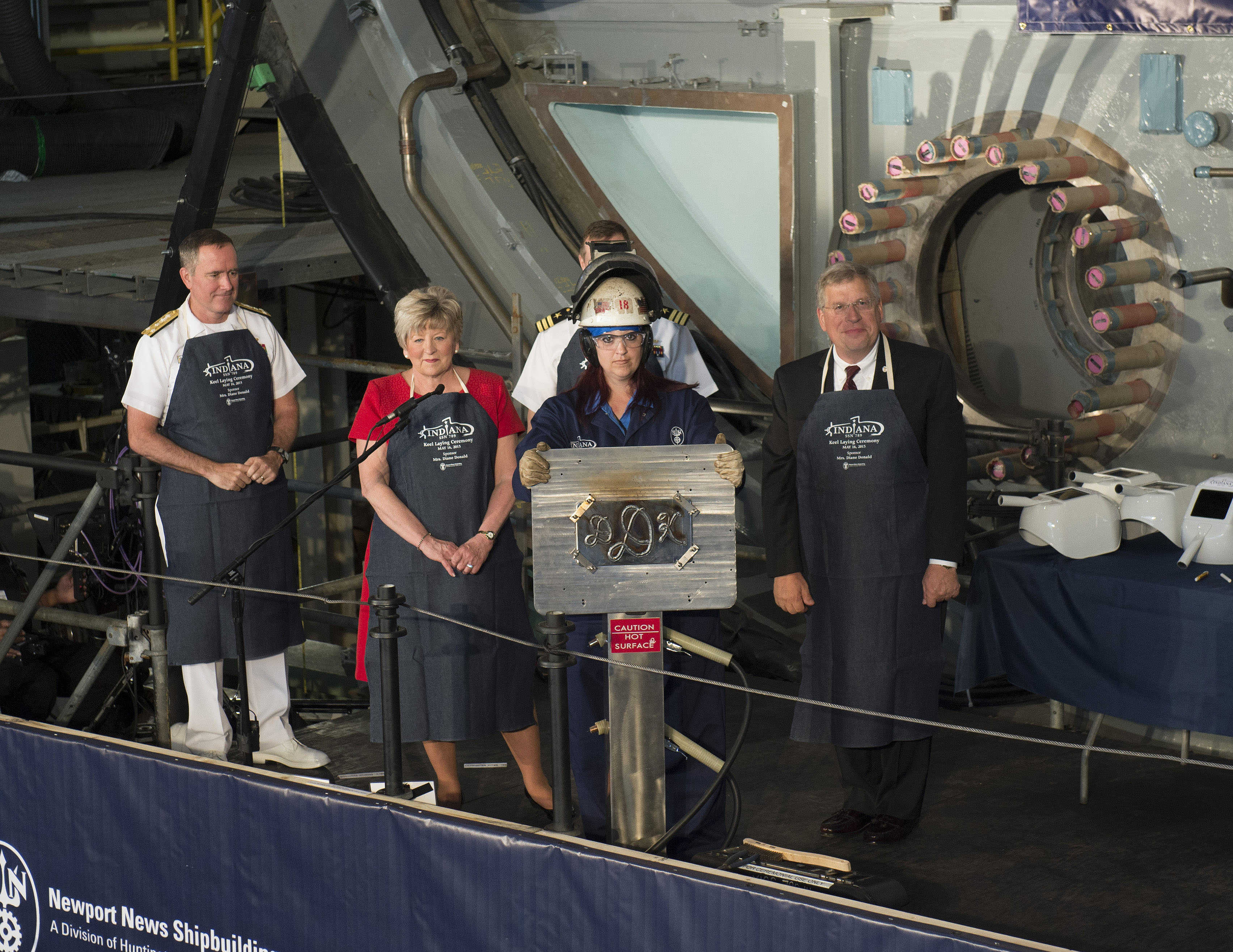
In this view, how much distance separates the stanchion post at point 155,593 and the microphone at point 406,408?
924 millimetres

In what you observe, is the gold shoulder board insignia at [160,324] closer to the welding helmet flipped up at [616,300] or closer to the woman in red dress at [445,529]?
the woman in red dress at [445,529]

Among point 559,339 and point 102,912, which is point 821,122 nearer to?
point 559,339

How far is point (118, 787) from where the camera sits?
3.81 m

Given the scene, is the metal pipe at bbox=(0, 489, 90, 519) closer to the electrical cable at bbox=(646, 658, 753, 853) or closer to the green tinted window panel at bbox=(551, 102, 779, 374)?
the green tinted window panel at bbox=(551, 102, 779, 374)

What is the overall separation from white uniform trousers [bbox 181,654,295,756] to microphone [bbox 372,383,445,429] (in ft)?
3.62

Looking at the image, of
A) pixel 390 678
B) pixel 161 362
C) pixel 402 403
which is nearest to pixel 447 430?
pixel 402 403

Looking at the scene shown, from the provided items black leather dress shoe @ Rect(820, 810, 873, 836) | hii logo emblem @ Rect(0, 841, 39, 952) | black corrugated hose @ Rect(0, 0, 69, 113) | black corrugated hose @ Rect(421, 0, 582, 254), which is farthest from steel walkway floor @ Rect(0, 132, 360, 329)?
black leather dress shoe @ Rect(820, 810, 873, 836)

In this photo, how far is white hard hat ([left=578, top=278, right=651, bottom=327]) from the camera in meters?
3.60

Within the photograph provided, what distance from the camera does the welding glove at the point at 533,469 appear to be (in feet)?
10.6

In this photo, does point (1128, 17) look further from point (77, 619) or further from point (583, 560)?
point (77, 619)

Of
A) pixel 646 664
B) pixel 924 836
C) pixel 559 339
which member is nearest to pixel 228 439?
pixel 559 339

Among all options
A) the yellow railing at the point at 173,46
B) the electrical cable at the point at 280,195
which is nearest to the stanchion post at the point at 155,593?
the electrical cable at the point at 280,195

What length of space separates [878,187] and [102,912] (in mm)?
3741

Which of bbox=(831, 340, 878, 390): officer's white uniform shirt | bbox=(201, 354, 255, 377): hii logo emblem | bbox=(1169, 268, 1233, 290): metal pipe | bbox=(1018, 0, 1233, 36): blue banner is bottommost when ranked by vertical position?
bbox=(831, 340, 878, 390): officer's white uniform shirt
